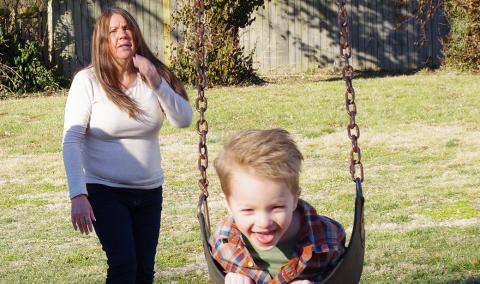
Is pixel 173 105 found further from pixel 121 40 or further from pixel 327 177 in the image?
pixel 327 177

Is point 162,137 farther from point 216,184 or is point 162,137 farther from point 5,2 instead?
point 5,2

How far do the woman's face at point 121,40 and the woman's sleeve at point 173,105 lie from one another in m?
0.21

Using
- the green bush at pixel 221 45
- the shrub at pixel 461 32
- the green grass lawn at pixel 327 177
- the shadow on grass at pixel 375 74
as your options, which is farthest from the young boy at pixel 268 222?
the shadow on grass at pixel 375 74

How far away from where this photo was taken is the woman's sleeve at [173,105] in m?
4.05

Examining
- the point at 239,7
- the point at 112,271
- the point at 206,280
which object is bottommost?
the point at 206,280

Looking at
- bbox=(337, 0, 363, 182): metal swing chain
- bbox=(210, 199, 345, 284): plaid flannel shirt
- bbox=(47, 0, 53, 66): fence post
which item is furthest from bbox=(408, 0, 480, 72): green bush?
bbox=(210, 199, 345, 284): plaid flannel shirt

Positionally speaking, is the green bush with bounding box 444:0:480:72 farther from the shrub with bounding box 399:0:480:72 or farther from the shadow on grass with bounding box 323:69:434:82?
the shadow on grass with bounding box 323:69:434:82

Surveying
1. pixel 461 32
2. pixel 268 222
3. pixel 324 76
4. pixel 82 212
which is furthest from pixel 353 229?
pixel 324 76

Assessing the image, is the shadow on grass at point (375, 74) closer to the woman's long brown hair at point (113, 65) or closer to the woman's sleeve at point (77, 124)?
the woman's long brown hair at point (113, 65)

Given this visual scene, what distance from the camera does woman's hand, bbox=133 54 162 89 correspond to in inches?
157

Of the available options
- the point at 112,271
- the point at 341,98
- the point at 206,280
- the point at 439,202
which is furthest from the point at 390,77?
the point at 112,271

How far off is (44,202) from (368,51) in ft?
38.6

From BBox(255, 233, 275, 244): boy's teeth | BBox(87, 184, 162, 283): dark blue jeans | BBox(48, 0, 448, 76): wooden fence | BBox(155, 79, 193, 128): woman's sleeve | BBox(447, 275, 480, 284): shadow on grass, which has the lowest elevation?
BBox(447, 275, 480, 284): shadow on grass

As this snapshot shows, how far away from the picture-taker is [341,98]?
599 inches
